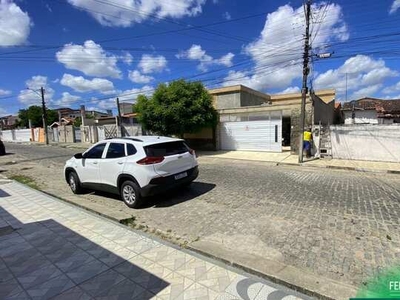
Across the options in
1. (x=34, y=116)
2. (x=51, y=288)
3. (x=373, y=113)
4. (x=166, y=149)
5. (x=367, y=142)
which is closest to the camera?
(x=51, y=288)

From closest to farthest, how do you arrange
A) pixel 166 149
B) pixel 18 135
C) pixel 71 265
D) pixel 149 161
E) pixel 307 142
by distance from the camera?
1. pixel 71 265
2. pixel 149 161
3. pixel 166 149
4. pixel 307 142
5. pixel 18 135

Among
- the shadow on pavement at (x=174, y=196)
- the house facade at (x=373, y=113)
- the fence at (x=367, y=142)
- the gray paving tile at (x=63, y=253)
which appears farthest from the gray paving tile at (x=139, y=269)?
the house facade at (x=373, y=113)

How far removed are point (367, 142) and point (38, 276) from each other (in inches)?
552

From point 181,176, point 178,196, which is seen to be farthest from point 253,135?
point 181,176

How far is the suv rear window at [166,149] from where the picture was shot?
6160 millimetres

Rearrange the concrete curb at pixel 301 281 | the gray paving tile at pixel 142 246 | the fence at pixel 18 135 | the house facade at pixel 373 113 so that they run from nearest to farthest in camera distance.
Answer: the concrete curb at pixel 301 281, the gray paving tile at pixel 142 246, the house facade at pixel 373 113, the fence at pixel 18 135

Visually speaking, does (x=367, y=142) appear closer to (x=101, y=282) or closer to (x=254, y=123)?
(x=254, y=123)

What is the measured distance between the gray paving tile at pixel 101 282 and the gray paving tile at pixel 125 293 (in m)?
0.08

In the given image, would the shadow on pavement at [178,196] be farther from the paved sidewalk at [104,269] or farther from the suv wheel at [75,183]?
the suv wheel at [75,183]

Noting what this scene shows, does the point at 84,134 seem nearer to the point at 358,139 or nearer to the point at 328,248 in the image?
the point at 358,139

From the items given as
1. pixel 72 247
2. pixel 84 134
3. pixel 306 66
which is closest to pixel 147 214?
pixel 72 247

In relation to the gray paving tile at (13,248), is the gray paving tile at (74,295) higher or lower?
lower

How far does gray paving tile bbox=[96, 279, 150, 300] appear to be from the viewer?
9.57 ft

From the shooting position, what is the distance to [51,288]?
3127 mm
